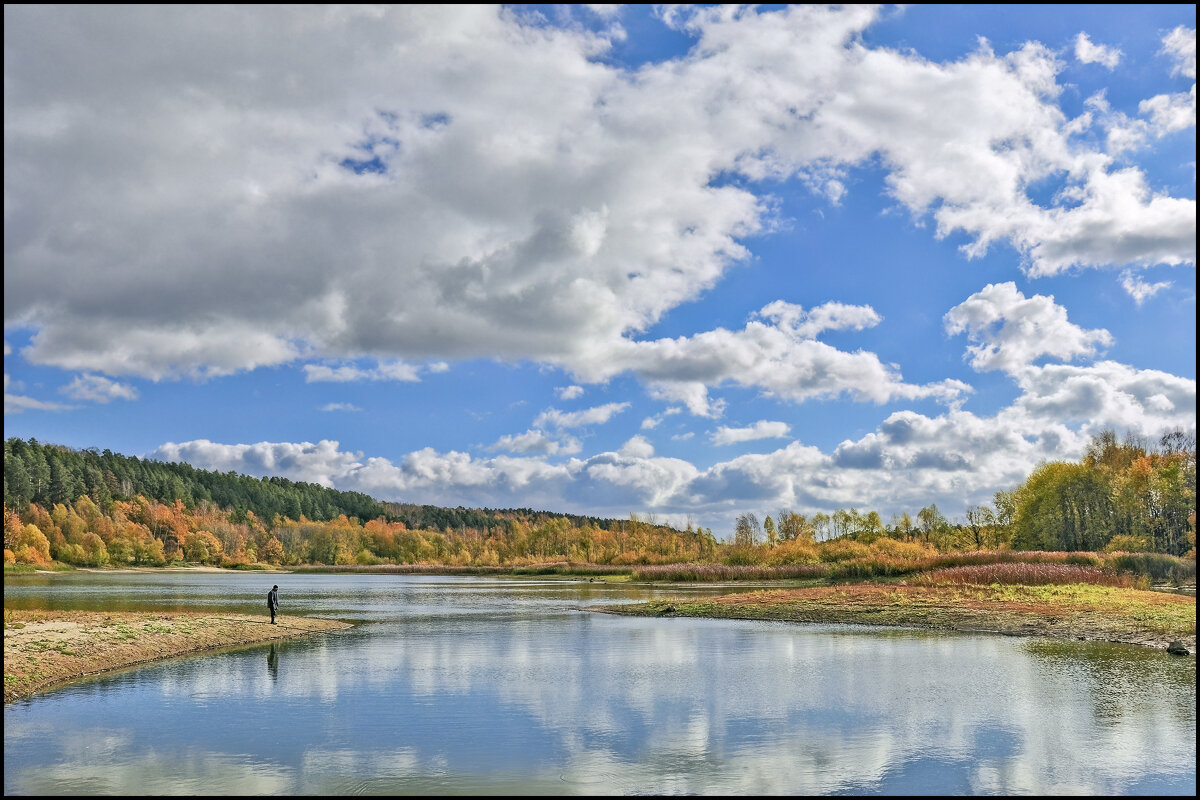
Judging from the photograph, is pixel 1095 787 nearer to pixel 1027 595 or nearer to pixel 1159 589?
pixel 1027 595

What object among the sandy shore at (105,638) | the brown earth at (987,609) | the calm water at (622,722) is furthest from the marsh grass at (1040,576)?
the sandy shore at (105,638)

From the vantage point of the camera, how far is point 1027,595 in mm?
55375

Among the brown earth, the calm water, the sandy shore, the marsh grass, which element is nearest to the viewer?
the calm water

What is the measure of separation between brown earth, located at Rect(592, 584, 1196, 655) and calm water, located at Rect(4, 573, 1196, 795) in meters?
5.12

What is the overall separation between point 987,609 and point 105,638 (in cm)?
4577

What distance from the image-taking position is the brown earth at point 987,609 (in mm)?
40312

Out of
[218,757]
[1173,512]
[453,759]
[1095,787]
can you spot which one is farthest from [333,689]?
[1173,512]

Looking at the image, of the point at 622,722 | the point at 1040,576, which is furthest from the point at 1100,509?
the point at 622,722

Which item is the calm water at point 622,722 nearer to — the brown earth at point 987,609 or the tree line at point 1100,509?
the brown earth at point 987,609

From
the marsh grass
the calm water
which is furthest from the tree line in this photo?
the calm water

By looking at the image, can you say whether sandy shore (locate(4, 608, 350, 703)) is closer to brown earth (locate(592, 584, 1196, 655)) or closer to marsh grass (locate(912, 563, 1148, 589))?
brown earth (locate(592, 584, 1196, 655))

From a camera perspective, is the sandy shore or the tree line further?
the tree line

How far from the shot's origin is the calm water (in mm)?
16828

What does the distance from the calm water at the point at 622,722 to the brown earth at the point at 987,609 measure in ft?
16.8
